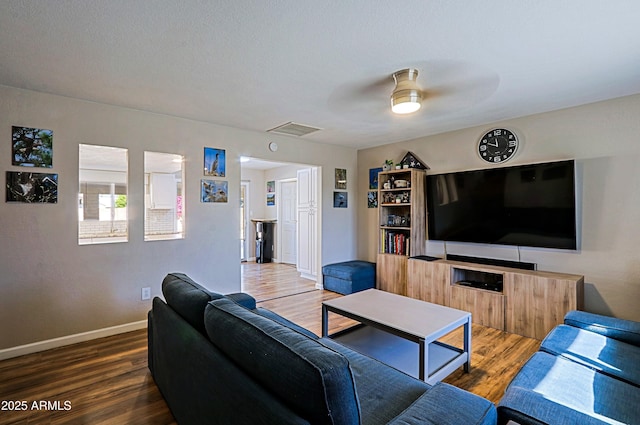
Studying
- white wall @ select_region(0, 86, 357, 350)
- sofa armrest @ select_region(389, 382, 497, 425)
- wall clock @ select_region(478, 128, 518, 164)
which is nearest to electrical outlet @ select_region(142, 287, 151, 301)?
white wall @ select_region(0, 86, 357, 350)

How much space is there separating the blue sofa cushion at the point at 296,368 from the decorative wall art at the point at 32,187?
8.65ft

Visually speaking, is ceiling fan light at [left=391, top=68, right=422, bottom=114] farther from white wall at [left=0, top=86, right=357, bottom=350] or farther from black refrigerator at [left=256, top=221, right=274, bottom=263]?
black refrigerator at [left=256, top=221, right=274, bottom=263]

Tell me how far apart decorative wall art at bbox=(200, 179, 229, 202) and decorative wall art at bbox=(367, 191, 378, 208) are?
2.39 m

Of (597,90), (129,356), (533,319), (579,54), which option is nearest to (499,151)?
(597,90)

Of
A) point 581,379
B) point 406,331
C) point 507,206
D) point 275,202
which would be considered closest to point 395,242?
point 507,206

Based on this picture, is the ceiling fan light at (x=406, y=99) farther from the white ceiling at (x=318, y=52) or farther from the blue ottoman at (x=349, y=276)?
the blue ottoman at (x=349, y=276)

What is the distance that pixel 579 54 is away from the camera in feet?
6.84

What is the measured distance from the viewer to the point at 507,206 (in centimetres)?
346

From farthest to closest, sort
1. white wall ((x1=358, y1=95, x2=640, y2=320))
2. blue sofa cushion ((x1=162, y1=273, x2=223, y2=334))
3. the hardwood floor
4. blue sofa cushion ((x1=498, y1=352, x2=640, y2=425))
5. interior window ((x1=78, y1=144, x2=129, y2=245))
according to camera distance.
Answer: interior window ((x1=78, y1=144, x2=129, y2=245)) → white wall ((x1=358, y1=95, x2=640, y2=320)) → the hardwood floor → blue sofa cushion ((x1=162, y1=273, x2=223, y2=334)) → blue sofa cushion ((x1=498, y1=352, x2=640, y2=425))

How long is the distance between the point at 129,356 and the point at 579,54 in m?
4.13

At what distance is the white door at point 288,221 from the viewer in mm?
7125

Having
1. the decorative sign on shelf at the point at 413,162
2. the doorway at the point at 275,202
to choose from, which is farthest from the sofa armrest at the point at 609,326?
the doorway at the point at 275,202

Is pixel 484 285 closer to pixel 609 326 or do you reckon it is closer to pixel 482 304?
pixel 482 304

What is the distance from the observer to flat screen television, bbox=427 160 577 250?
3080 millimetres
